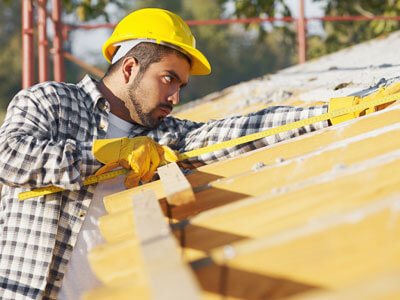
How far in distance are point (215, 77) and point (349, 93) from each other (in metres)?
38.7

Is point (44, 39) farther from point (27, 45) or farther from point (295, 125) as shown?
point (295, 125)

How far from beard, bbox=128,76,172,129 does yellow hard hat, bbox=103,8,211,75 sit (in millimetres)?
328

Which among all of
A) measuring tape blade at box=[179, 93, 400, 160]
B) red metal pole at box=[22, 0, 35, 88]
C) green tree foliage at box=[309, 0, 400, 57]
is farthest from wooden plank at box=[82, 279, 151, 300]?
green tree foliage at box=[309, 0, 400, 57]

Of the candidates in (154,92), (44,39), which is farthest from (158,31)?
(44,39)

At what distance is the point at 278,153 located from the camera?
81.4 inches

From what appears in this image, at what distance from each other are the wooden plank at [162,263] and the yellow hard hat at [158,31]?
73.4 inches

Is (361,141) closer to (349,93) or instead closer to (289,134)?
(289,134)

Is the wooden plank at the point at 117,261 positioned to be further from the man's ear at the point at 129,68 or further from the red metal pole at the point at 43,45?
the red metal pole at the point at 43,45

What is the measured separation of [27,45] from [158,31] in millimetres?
2951

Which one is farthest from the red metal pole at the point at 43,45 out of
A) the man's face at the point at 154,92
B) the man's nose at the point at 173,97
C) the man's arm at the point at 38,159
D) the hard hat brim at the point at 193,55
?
the man's arm at the point at 38,159

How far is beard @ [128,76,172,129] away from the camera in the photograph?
2.90 m

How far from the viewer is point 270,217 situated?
120 centimetres

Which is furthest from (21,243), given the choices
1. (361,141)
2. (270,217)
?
(361,141)

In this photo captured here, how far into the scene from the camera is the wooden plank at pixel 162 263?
78cm
